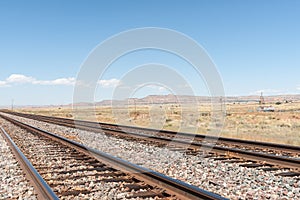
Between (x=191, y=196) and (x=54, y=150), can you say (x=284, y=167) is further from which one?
(x=54, y=150)

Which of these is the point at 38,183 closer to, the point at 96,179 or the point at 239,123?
the point at 96,179

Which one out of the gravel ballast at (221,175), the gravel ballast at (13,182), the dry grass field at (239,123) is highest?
the dry grass field at (239,123)

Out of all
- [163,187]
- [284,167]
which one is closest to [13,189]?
[163,187]

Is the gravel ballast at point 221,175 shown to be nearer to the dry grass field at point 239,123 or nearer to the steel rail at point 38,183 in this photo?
the steel rail at point 38,183

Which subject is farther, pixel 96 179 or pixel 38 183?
pixel 96 179

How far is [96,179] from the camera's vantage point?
703cm

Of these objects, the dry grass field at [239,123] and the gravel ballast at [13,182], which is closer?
the gravel ballast at [13,182]

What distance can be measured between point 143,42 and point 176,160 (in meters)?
11.1

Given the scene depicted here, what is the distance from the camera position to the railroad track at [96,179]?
5625 mm

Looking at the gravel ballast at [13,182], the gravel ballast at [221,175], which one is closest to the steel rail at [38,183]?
the gravel ballast at [13,182]

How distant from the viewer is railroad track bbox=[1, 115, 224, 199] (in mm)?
5625

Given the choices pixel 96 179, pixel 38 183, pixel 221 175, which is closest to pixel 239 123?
pixel 221 175

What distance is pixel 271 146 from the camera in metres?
11.7

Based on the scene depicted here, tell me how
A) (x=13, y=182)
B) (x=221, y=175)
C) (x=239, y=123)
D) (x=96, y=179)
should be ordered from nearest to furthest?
(x=96, y=179), (x=13, y=182), (x=221, y=175), (x=239, y=123)
